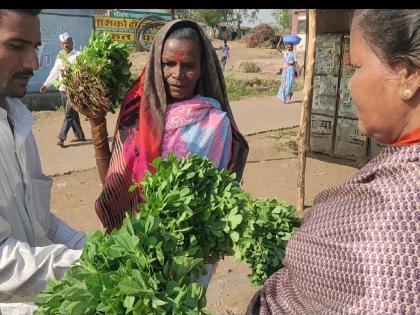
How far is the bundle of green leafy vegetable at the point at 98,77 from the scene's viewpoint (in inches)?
110

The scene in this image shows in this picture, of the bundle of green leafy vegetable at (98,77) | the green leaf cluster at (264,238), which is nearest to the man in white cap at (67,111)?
the bundle of green leafy vegetable at (98,77)

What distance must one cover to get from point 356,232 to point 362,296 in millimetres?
198

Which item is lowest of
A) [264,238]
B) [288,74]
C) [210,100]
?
[288,74]

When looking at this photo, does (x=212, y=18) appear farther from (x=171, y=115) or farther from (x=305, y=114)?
(x=171, y=115)

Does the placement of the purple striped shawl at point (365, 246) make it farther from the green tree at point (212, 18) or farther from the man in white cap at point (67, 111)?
the green tree at point (212, 18)

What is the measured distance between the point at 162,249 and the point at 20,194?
2.90 feet

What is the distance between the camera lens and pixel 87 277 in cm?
148

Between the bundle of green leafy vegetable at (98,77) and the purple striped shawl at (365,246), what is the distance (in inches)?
60.0

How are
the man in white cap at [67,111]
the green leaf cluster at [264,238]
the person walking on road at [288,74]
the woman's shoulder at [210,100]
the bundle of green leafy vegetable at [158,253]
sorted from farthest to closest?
the person walking on road at [288,74]
the man in white cap at [67,111]
the woman's shoulder at [210,100]
the green leaf cluster at [264,238]
the bundle of green leafy vegetable at [158,253]

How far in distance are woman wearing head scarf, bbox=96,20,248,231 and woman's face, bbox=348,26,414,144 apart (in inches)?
50.7

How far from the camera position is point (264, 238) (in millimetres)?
2230

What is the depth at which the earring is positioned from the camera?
1543mm

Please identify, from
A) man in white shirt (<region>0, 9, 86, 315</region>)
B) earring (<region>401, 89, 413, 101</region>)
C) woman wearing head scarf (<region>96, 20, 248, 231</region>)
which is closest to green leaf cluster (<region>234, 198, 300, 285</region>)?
woman wearing head scarf (<region>96, 20, 248, 231</region>)

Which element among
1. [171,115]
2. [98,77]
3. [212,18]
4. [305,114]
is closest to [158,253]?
[171,115]
